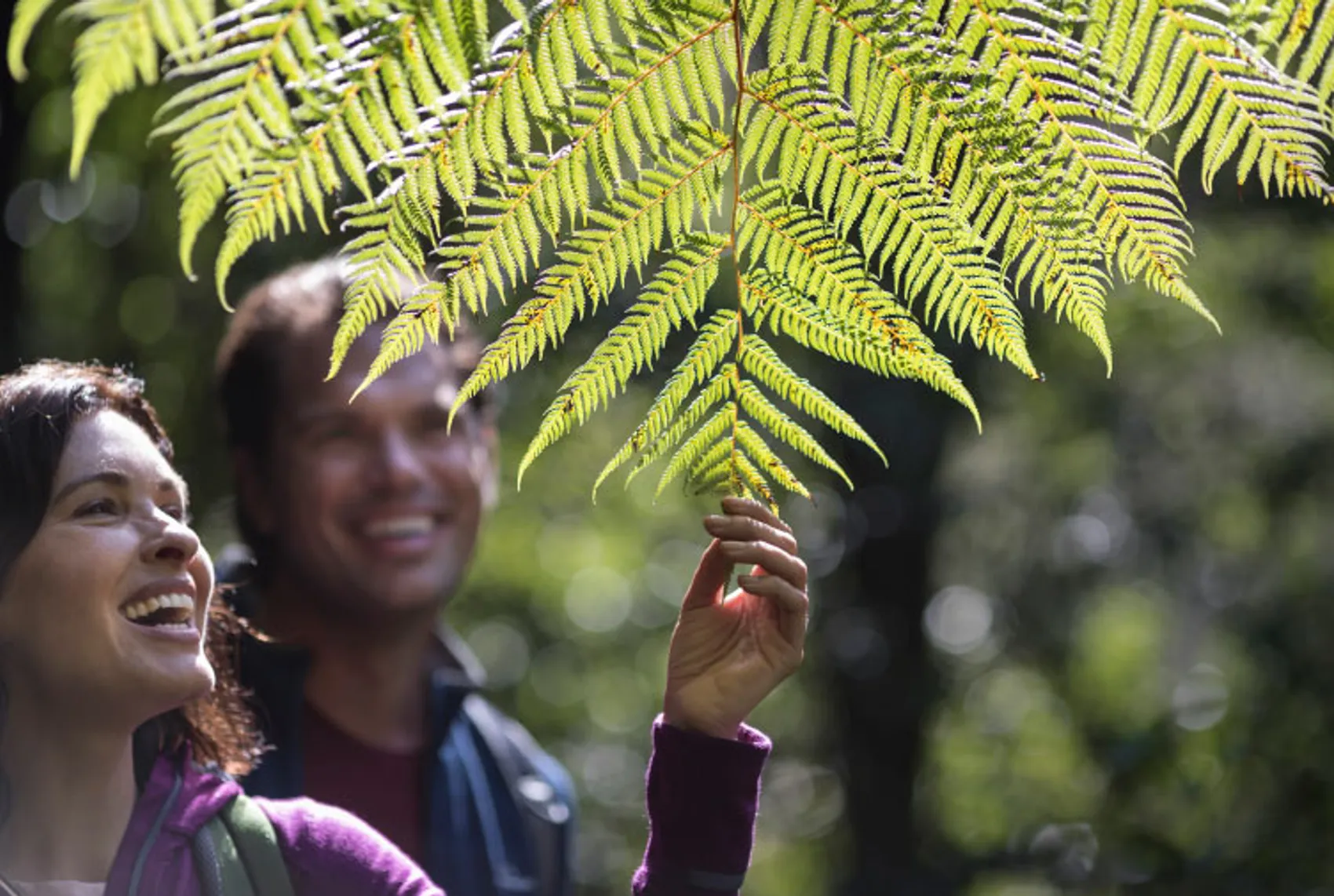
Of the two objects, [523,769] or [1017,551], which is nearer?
[523,769]

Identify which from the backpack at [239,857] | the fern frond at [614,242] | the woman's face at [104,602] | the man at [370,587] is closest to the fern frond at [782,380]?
the fern frond at [614,242]

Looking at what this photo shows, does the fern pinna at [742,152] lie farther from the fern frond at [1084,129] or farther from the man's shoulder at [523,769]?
the man's shoulder at [523,769]

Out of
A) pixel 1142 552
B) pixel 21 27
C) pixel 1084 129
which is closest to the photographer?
pixel 21 27

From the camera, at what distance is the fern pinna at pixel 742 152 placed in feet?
3.39

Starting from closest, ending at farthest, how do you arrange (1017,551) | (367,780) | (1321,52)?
1. (1321,52)
2. (367,780)
3. (1017,551)

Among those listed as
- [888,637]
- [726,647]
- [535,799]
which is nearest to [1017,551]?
[888,637]

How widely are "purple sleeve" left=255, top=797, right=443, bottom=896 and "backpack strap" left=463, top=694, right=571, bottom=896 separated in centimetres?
129

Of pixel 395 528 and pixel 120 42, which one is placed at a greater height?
pixel 120 42

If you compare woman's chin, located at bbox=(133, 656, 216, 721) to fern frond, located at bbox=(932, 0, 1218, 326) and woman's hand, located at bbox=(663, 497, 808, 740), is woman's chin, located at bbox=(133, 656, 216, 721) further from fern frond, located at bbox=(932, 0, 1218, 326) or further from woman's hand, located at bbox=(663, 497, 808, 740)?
fern frond, located at bbox=(932, 0, 1218, 326)

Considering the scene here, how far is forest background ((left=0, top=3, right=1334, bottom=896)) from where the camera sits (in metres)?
5.40

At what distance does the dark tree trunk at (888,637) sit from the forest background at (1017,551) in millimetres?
16

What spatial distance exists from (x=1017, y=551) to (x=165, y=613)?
8390mm

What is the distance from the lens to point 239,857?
68.2 inches

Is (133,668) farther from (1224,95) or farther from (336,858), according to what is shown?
(1224,95)
